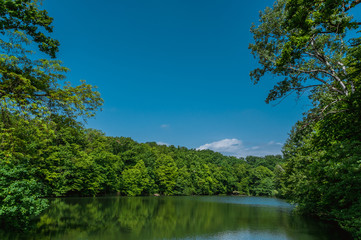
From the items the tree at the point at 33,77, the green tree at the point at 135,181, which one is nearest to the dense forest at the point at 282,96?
the tree at the point at 33,77

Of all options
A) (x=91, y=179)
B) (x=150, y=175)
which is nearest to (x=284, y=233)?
(x=91, y=179)

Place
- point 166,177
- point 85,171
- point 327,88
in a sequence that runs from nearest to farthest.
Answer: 1. point 327,88
2. point 85,171
3. point 166,177

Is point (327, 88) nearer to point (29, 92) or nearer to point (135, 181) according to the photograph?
point (29, 92)

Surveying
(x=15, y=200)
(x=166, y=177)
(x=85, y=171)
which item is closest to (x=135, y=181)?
(x=166, y=177)

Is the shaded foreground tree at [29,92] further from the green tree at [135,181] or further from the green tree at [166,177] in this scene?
the green tree at [166,177]

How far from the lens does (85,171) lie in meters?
40.3

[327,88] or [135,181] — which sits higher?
[327,88]

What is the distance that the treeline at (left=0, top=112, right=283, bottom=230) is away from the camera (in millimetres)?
9344

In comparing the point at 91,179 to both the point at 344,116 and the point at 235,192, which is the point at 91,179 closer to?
the point at 344,116

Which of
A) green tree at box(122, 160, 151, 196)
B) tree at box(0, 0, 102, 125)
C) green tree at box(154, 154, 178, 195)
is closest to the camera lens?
tree at box(0, 0, 102, 125)

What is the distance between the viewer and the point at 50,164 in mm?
33219

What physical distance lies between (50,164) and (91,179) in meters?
10.5

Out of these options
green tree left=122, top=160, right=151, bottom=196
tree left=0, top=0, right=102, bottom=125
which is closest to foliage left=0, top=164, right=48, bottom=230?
tree left=0, top=0, right=102, bottom=125

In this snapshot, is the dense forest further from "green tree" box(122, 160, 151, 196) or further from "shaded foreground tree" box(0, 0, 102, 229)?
"green tree" box(122, 160, 151, 196)
